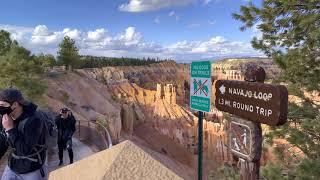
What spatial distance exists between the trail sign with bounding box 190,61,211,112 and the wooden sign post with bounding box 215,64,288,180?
7.3 inches

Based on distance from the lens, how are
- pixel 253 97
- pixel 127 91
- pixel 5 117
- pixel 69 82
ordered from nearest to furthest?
pixel 253 97 < pixel 5 117 < pixel 69 82 < pixel 127 91

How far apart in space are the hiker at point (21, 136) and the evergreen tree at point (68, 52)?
53240 mm

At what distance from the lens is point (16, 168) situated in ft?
13.6

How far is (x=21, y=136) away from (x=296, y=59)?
6950 mm

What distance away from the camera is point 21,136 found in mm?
4051

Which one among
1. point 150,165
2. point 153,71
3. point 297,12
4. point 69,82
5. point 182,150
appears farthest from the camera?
point 153,71

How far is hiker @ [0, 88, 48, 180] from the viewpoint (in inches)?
157

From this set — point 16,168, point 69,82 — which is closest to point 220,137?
point 69,82

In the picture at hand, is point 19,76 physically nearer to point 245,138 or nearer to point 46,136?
point 46,136

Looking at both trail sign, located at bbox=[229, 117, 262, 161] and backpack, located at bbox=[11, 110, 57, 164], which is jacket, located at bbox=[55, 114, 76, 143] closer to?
backpack, located at bbox=[11, 110, 57, 164]

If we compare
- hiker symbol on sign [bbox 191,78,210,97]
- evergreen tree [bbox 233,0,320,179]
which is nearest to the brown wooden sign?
hiker symbol on sign [bbox 191,78,210,97]

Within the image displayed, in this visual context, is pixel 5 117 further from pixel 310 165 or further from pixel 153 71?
pixel 153 71

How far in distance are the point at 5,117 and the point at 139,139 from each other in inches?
1954

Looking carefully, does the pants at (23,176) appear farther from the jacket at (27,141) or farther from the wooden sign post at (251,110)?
the wooden sign post at (251,110)
